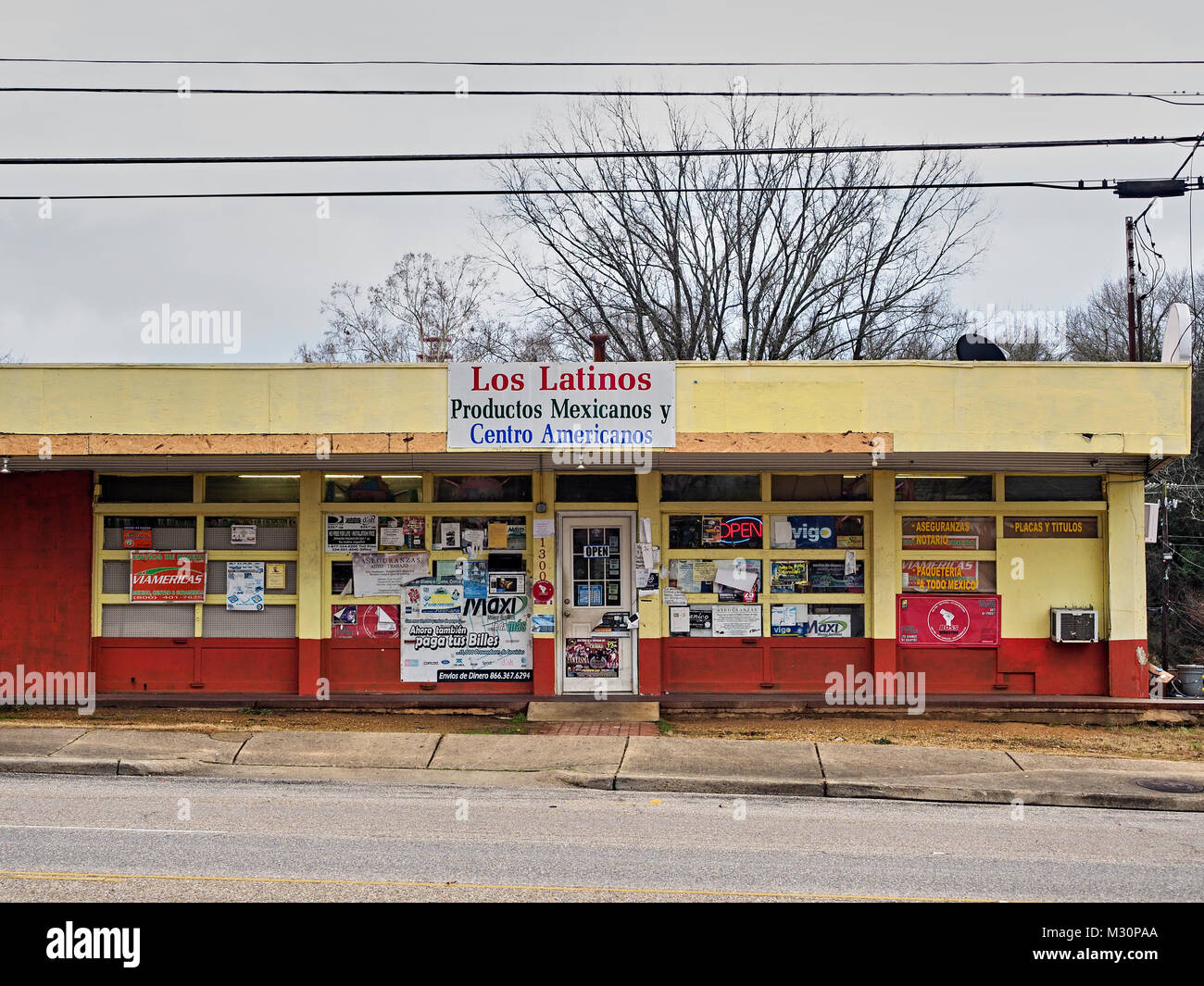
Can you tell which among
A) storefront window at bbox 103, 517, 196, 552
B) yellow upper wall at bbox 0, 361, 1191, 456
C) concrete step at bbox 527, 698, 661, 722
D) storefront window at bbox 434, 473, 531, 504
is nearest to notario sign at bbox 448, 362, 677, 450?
yellow upper wall at bbox 0, 361, 1191, 456

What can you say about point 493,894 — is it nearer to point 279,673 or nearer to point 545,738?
point 545,738

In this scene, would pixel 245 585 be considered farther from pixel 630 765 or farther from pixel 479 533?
pixel 630 765

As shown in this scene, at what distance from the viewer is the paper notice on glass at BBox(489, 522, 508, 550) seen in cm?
1370

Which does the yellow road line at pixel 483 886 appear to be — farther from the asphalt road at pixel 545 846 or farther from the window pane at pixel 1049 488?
the window pane at pixel 1049 488

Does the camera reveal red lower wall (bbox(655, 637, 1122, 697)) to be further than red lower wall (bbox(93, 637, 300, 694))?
No

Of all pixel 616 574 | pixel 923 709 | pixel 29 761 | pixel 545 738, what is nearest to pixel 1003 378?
pixel 923 709

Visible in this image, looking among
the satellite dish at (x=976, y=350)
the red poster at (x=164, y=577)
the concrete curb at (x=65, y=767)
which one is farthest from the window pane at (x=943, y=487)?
the concrete curb at (x=65, y=767)

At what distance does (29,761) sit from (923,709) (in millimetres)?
9694

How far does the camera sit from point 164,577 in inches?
541

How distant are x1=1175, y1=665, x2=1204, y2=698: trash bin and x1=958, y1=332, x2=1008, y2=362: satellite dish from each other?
4.49 meters

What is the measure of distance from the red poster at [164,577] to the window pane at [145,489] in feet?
2.26

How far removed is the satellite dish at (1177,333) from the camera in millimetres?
12844

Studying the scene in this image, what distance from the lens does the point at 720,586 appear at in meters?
13.6

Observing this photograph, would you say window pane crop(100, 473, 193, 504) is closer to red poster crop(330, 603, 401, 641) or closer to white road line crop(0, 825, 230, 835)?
red poster crop(330, 603, 401, 641)
